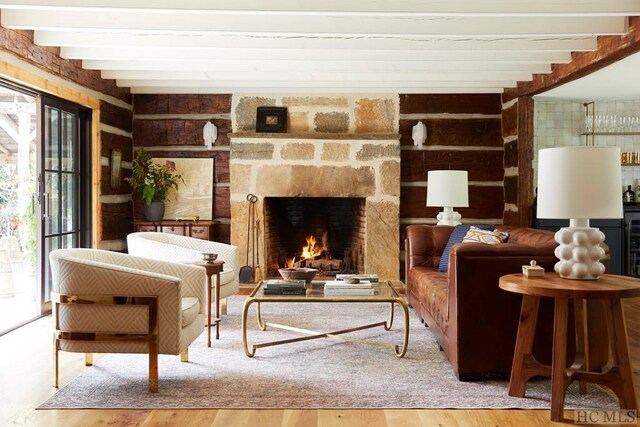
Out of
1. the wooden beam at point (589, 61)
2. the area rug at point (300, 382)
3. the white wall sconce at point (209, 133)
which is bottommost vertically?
the area rug at point (300, 382)

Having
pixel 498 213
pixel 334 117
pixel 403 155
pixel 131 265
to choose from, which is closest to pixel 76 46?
pixel 131 265

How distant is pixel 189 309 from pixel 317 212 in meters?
4.24

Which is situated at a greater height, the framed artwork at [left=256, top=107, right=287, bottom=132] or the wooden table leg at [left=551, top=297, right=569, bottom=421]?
the framed artwork at [left=256, top=107, right=287, bottom=132]

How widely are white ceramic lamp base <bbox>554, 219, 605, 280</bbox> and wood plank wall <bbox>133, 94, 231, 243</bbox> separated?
16.6 ft

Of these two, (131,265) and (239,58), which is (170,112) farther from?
(131,265)

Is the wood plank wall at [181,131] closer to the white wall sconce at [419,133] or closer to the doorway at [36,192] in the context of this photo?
the doorway at [36,192]

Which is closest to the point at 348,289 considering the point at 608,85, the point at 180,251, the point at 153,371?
the point at 153,371

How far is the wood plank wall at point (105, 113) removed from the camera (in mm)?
5184

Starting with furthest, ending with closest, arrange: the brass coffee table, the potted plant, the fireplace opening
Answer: the fireplace opening < the potted plant < the brass coffee table

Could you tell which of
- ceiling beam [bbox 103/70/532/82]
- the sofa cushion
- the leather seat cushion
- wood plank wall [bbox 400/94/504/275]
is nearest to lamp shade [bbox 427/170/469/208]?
the leather seat cushion

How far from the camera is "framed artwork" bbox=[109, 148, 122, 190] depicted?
6965 millimetres

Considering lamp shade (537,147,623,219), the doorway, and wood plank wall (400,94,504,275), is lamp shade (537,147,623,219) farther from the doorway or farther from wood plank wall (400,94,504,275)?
wood plank wall (400,94,504,275)

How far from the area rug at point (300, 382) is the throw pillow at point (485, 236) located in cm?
86

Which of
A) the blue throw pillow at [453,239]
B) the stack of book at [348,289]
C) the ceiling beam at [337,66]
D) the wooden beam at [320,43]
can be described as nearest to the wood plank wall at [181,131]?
the ceiling beam at [337,66]
